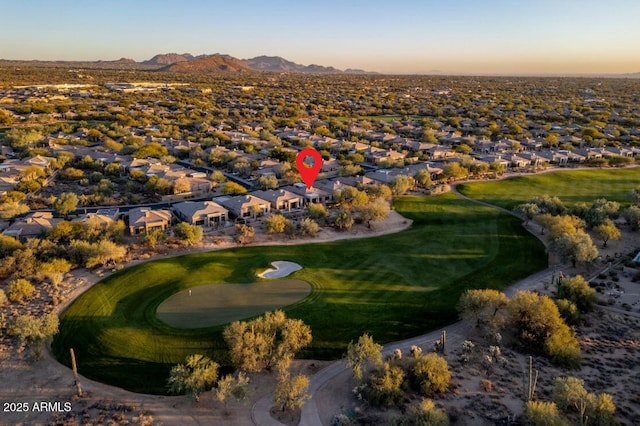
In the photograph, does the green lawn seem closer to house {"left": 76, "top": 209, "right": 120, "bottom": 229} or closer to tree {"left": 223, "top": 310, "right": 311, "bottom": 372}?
tree {"left": 223, "top": 310, "right": 311, "bottom": 372}

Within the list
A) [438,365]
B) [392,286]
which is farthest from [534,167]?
[438,365]

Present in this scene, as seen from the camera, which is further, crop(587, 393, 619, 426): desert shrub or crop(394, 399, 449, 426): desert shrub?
crop(587, 393, 619, 426): desert shrub

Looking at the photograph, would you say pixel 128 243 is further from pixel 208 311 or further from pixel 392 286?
pixel 392 286

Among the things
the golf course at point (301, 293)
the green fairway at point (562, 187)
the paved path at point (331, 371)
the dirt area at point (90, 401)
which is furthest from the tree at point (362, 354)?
the green fairway at point (562, 187)

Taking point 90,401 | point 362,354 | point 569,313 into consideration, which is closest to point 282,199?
point 362,354

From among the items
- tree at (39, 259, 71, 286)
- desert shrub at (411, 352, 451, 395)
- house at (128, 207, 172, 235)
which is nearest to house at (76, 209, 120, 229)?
house at (128, 207, 172, 235)

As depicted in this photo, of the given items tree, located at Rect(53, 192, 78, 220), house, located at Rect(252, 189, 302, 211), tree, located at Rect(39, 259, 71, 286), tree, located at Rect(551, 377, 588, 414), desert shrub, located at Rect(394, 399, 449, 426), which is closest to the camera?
desert shrub, located at Rect(394, 399, 449, 426)
